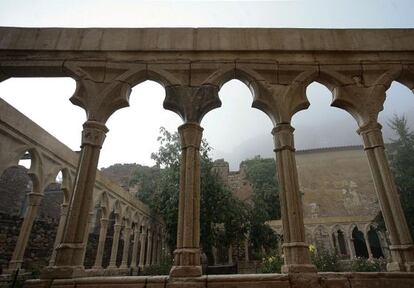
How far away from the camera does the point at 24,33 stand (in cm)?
381

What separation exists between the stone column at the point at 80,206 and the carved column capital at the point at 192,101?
90cm

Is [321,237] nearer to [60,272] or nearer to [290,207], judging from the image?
[290,207]

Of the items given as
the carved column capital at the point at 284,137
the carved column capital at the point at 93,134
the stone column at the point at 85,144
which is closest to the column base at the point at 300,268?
the carved column capital at the point at 284,137

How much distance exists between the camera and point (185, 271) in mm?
2621

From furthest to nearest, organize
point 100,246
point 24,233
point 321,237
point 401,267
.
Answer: point 321,237, point 100,246, point 24,233, point 401,267

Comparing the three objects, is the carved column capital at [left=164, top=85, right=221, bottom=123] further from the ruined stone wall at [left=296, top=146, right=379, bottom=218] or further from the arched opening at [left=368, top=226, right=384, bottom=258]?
the ruined stone wall at [left=296, top=146, right=379, bottom=218]

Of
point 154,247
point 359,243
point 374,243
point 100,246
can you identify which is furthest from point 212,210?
point 374,243

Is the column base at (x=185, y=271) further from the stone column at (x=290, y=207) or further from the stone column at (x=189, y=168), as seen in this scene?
the stone column at (x=290, y=207)

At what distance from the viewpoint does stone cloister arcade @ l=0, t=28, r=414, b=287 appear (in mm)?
2910

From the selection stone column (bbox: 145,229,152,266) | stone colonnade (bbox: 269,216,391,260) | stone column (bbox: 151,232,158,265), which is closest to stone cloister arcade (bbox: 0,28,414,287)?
stone colonnade (bbox: 269,216,391,260)

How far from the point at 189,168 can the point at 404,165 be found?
1433 centimetres

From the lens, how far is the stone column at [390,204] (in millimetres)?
2771

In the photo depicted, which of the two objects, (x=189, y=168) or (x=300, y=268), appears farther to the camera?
(x=189, y=168)

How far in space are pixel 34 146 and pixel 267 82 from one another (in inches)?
216
